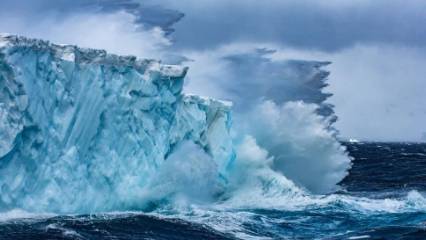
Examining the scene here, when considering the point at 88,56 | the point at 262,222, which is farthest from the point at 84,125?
the point at 262,222

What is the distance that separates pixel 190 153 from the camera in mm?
32531

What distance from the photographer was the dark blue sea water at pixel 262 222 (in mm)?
23312

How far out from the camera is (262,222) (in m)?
28.9

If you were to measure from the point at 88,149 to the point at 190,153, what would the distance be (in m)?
6.14

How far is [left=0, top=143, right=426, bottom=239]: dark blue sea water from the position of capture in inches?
918

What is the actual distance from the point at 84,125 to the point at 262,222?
26.4 feet

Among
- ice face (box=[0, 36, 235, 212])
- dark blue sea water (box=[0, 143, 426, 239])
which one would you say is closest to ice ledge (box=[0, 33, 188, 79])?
ice face (box=[0, 36, 235, 212])

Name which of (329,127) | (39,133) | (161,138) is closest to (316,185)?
(329,127)

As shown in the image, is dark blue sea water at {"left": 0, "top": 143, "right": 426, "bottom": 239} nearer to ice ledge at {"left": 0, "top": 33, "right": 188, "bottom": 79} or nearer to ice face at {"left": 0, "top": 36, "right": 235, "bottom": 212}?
ice face at {"left": 0, "top": 36, "right": 235, "bottom": 212}

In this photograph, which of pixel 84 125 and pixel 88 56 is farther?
pixel 88 56

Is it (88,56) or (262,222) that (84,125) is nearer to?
(88,56)

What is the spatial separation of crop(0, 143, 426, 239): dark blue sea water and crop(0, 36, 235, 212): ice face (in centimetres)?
127

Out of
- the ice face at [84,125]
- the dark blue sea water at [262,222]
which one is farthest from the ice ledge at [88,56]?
the dark blue sea water at [262,222]

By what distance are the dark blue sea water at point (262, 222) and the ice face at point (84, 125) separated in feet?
4.18
